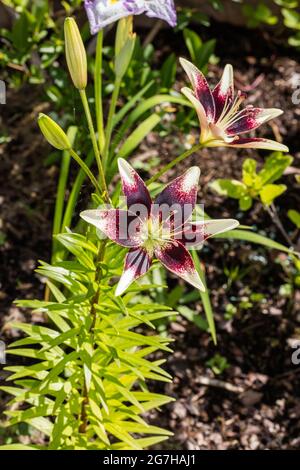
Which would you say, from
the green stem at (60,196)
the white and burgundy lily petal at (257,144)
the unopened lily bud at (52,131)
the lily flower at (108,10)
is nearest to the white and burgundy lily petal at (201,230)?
the white and burgundy lily petal at (257,144)

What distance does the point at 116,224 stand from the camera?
117 centimetres

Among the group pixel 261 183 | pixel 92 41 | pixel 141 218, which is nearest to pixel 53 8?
pixel 92 41

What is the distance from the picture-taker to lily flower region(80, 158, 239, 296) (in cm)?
117

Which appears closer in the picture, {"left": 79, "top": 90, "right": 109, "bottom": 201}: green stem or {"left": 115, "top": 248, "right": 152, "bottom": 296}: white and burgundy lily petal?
{"left": 115, "top": 248, "right": 152, "bottom": 296}: white and burgundy lily petal

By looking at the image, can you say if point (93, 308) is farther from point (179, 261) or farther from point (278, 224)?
point (278, 224)

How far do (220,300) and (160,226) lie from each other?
105 cm

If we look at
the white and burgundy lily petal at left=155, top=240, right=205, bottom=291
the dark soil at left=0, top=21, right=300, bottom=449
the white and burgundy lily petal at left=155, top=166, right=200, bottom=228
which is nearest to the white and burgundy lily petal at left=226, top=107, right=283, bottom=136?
the white and burgundy lily petal at left=155, top=166, right=200, bottom=228

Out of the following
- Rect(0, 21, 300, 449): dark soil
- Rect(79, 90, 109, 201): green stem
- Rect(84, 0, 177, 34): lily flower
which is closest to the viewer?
Rect(79, 90, 109, 201): green stem

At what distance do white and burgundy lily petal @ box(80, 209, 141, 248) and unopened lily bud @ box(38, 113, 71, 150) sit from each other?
157 millimetres

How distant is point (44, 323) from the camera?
2.04 m

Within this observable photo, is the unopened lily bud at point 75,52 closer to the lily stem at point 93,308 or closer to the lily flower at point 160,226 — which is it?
the lily flower at point 160,226

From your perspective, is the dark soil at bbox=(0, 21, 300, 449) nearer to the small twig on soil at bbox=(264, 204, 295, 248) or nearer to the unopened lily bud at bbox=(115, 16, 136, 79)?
the small twig on soil at bbox=(264, 204, 295, 248)
